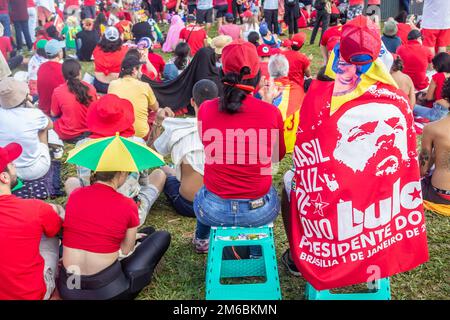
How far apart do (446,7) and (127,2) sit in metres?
9.57

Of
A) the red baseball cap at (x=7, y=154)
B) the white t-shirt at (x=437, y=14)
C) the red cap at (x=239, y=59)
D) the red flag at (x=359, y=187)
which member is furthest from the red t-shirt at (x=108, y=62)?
the red flag at (x=359, y=187)

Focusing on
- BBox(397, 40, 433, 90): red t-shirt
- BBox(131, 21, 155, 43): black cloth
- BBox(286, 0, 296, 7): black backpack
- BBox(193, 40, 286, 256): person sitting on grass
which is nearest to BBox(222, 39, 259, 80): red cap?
BBox(193, 40, 286, 256): person sitting on grass

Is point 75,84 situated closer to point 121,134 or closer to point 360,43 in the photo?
point 121,134

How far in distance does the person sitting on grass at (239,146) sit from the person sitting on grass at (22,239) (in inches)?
37.7

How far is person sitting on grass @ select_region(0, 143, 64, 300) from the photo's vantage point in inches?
101

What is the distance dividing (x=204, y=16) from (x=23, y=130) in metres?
9.16

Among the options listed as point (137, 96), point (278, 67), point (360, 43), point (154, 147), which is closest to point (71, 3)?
point (137, 96)

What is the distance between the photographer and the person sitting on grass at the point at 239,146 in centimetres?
292

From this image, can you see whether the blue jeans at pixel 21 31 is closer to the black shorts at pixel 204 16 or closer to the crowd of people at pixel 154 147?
the black shorts at pixel 204 16

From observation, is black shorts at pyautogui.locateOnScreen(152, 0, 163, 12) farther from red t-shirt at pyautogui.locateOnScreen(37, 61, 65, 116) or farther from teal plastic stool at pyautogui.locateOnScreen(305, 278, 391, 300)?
teal plastic stool at pyautogui.locateOnScreen(305, 278, 391, 300)

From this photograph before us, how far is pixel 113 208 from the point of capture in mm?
2746

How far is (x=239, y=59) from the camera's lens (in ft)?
9.50
